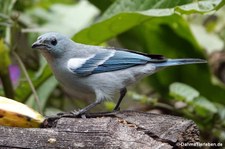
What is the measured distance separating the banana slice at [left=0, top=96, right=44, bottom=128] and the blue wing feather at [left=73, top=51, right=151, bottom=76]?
405 mm

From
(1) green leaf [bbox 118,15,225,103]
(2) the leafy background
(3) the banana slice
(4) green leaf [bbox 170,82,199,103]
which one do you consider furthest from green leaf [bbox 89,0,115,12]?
(3) the banana slice

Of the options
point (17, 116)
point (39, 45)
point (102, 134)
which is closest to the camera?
point (102, 134)

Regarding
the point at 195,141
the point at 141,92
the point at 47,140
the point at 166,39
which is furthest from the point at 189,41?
the point at 47,140

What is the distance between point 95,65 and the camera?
257 cm

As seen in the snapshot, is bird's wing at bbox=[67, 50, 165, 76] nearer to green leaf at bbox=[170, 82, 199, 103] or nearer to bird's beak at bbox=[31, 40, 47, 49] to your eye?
bird's beak at bbox=[31, 40, 47, 49]

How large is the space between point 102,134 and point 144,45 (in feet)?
6.46

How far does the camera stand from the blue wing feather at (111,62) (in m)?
2.56

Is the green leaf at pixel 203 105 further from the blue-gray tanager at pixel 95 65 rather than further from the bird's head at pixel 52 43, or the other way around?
the bird's head at pixel 52 43

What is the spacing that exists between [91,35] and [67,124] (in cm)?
117

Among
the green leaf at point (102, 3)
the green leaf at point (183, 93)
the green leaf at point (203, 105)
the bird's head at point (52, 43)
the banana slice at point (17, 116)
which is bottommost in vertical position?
the green leaf at point (203, 105)

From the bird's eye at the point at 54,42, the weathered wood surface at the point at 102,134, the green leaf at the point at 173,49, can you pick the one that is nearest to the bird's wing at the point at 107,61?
the bird's eye at the point at 54,42

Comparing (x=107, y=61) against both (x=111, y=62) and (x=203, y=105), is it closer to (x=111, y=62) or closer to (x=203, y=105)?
(x=111, y=62)

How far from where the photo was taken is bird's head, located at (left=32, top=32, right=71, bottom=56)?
8.29ft

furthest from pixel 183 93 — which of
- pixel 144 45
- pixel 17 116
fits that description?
pixel 17 116
